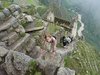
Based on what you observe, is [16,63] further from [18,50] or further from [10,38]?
[10,38]

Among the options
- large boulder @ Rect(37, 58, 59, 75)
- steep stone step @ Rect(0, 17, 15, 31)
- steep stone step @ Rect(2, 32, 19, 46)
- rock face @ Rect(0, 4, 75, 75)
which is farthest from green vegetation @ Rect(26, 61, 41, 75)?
steep stone step @ Rect(0, 17, 15, 31)

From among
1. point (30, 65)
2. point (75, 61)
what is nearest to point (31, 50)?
point (30, 65)

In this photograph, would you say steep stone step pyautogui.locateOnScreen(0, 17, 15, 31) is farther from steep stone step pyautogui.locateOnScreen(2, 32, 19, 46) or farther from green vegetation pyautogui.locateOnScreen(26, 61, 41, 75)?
green vegetation pyautogui.locateOnScreen(26, 61, 41, 75)

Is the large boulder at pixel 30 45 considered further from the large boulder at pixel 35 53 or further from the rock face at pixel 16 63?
the rock face at pixel 16 63

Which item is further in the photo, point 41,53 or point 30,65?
point 41,53

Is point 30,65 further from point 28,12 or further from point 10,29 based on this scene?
point 28,12
